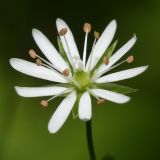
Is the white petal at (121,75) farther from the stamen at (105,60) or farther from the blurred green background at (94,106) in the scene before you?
the blurred green background at (94,106)

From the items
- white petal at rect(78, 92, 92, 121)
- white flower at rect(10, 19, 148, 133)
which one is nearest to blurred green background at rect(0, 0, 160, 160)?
white flower at rect(10, 19, 148, 133)

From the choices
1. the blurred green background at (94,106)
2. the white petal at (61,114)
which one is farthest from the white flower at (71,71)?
the blurred green background at (94,106)

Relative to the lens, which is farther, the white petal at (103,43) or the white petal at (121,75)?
the white petal at (103,43)

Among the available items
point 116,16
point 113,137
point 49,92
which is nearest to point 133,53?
point 116,16

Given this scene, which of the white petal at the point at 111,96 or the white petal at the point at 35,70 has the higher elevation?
the white petal at the point at 35,70
